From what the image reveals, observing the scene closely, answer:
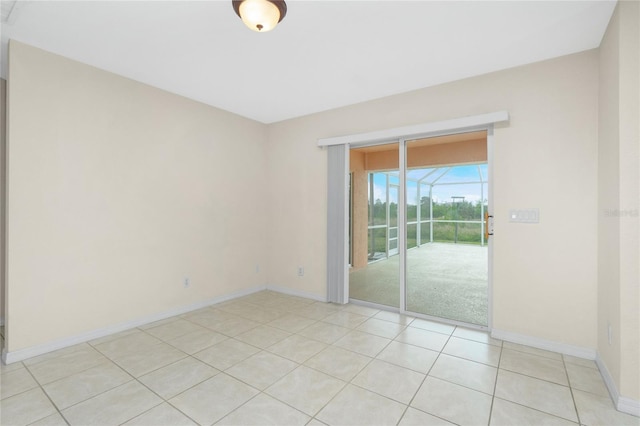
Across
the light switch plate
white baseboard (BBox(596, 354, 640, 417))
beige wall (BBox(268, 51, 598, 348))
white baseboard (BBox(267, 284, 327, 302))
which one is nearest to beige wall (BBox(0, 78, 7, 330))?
white baseboard (BBox(267, 284, 327, 302))

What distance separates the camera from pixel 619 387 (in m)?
1.94

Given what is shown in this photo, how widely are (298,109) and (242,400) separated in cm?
359

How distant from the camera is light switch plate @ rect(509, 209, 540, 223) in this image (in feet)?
9.22

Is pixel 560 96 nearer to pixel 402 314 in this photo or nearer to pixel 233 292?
pixel 402 314

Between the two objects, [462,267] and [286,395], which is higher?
[462,267]

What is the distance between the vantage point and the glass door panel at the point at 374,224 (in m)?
4.11

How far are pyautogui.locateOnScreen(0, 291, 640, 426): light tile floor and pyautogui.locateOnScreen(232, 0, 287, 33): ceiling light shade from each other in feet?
8.44

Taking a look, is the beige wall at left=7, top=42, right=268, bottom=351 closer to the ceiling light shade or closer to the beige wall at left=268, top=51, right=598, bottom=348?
the ceiling light shade

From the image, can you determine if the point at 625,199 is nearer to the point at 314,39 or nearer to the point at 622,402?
the point at 622,402

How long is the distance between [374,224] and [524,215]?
1.98 m

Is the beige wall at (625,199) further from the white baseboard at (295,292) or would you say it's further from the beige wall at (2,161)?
the beige wall at (2,161)

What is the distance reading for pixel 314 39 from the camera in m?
2.47

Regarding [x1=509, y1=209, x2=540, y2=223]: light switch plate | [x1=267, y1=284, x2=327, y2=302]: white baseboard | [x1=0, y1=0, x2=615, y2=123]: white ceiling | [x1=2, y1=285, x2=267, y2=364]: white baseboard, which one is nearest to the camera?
[x1=0, y1=0, x2=615, y2=123]: white ceiling

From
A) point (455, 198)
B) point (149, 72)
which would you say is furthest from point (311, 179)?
point (149, 72)
